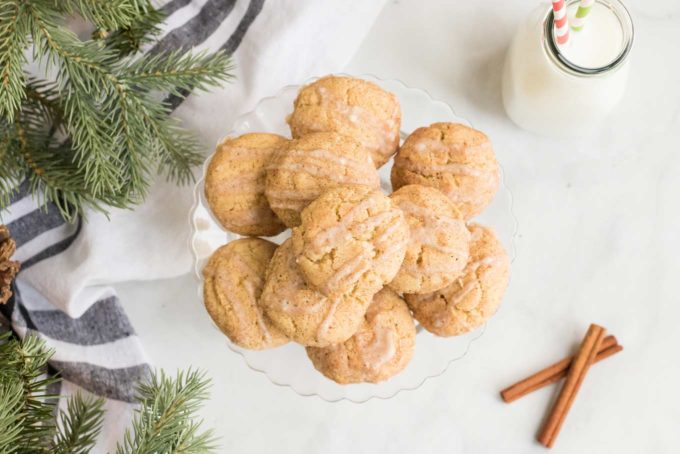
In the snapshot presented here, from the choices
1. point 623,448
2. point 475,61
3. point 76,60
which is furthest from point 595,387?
point 76,60

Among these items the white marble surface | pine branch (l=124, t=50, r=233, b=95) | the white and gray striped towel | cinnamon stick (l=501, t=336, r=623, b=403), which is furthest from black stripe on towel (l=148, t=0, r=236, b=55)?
cinnamon stick (l=501, t=336, r=623, b=403)

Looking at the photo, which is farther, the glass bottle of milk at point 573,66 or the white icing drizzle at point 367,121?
the glass bottle of milk at point 573,66

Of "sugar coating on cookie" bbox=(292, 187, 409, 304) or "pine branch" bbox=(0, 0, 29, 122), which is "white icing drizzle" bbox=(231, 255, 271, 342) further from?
"pine branch" bbox=(0, 0, 29, 122)

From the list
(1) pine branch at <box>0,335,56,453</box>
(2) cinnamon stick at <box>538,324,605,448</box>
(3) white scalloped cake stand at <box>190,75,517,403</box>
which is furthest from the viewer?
(2) cinnamon stick at <box>538,324,605,448</box>

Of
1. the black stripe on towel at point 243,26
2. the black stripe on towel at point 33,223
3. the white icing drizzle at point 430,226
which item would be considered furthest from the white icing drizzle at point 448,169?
the black stripe on towel at point 33,223

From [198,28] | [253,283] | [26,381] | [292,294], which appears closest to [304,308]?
[292,294]

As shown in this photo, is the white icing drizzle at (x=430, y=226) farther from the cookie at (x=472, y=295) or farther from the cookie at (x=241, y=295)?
the cookie at (x=241, y=295)

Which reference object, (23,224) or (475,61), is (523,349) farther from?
(23,224)
